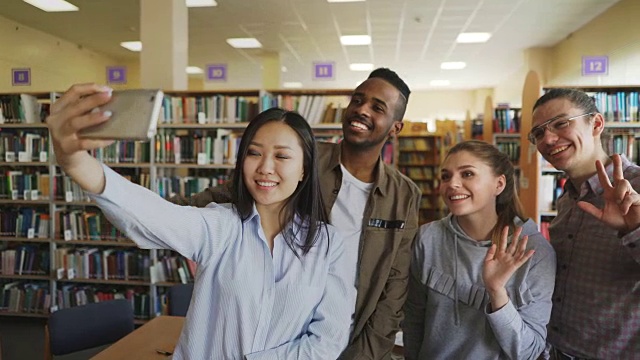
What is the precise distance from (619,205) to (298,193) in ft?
3.19

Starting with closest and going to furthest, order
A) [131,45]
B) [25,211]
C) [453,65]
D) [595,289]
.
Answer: [595,289] < [25,211] < [131,45] < [453,65]

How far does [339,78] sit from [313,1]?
672 cm

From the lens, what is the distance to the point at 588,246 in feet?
5.26

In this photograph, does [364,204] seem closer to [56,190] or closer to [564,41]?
[56,190]

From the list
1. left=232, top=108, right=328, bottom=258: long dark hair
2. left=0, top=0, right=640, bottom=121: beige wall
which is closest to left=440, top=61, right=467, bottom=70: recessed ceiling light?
left=0, top=0, right=640, bottom=121: beige wall

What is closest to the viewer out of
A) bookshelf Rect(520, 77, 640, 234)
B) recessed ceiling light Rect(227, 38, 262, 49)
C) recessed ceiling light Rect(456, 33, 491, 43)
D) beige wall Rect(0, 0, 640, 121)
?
bookshelf Rect(520, 77, 640, 234)

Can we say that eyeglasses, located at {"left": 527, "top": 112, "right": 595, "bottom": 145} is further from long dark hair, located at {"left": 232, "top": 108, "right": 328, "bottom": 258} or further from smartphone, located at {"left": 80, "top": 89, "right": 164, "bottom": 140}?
smartphone, located at {"left": 80, "top": 89, "right": 164, "bottom": 140}

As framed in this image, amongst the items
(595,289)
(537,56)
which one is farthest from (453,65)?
(595,289)

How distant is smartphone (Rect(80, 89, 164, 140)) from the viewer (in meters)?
0.76

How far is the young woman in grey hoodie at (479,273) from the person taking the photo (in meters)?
1.38

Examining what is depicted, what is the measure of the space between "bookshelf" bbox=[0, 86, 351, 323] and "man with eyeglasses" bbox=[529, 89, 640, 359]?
3.07 m

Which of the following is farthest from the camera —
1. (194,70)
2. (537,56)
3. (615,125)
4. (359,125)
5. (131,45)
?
(194,70)

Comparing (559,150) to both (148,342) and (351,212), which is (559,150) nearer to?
(351,212)

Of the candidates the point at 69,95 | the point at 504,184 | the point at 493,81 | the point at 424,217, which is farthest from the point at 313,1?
the point at 493,81
